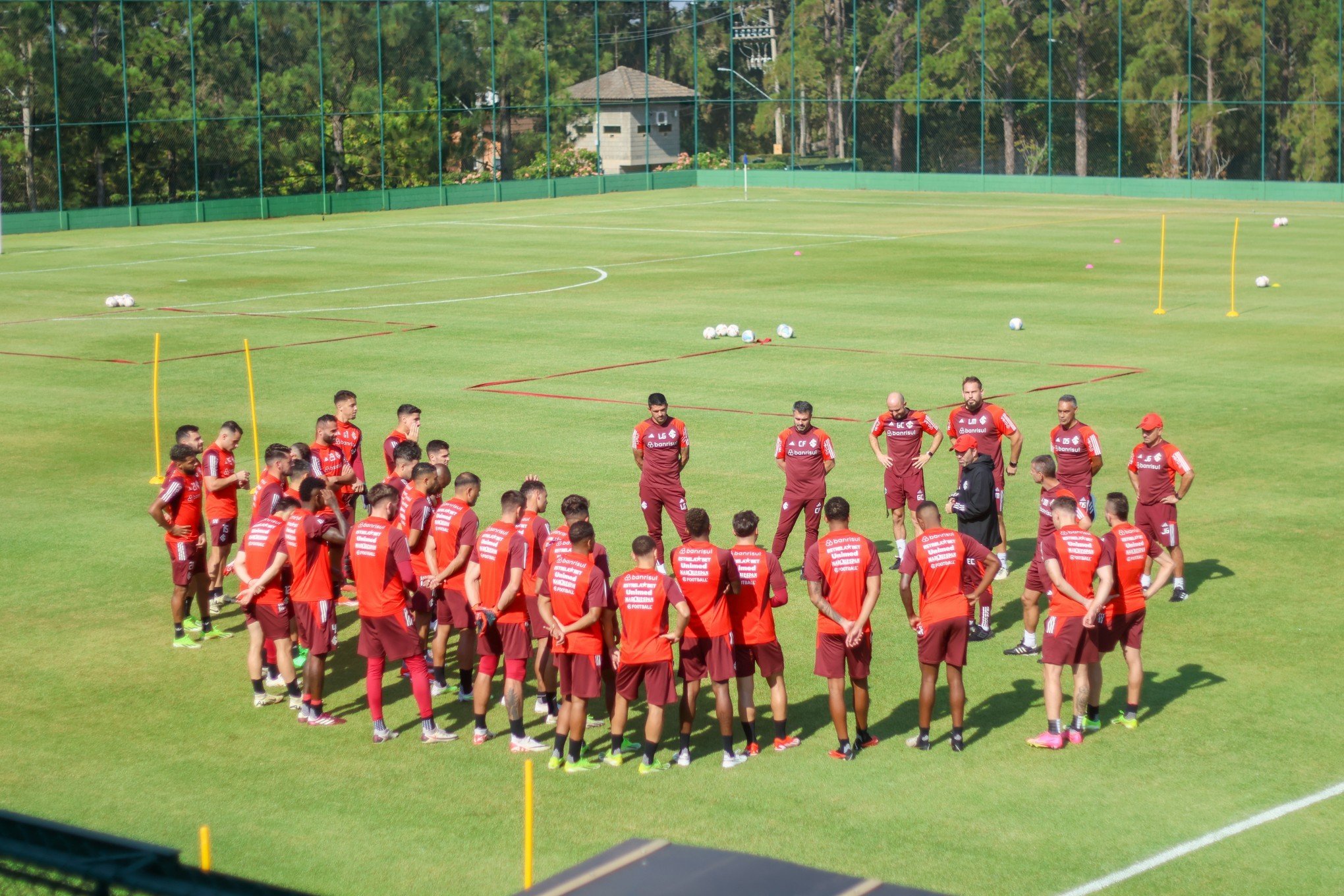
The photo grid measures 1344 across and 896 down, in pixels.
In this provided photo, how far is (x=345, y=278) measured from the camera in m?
44.6

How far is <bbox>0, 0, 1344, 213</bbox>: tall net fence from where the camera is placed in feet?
214

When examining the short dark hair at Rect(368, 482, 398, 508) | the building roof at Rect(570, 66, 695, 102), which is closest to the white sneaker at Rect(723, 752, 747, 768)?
the short dark hair at Rect(368, 482, 398, 508)

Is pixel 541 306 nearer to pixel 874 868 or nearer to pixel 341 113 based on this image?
pixel 874 868

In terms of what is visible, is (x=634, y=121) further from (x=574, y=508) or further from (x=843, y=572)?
(x=843, y=572)

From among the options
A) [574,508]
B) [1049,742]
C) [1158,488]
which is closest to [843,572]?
[1049,742]

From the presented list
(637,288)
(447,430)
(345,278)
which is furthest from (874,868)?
(345,278)

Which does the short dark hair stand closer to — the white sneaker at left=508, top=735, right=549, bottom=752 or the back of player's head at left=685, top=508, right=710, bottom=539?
the white sneaker at left=508, top=735, right=549, bottom=752

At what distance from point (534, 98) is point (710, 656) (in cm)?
7528

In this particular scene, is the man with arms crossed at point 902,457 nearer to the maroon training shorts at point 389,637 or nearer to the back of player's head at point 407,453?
the back of player's head at point 407,453

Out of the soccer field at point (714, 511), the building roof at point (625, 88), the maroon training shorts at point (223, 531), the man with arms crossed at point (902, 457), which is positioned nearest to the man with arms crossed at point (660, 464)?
the soccer field at point (714, 511)

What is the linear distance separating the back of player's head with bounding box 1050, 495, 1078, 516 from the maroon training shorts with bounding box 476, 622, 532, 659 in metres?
4.05

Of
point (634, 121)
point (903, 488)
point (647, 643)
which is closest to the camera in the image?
point (647, 643)

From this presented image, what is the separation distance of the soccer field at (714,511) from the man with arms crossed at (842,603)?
1.67ft

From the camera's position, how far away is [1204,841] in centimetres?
991
